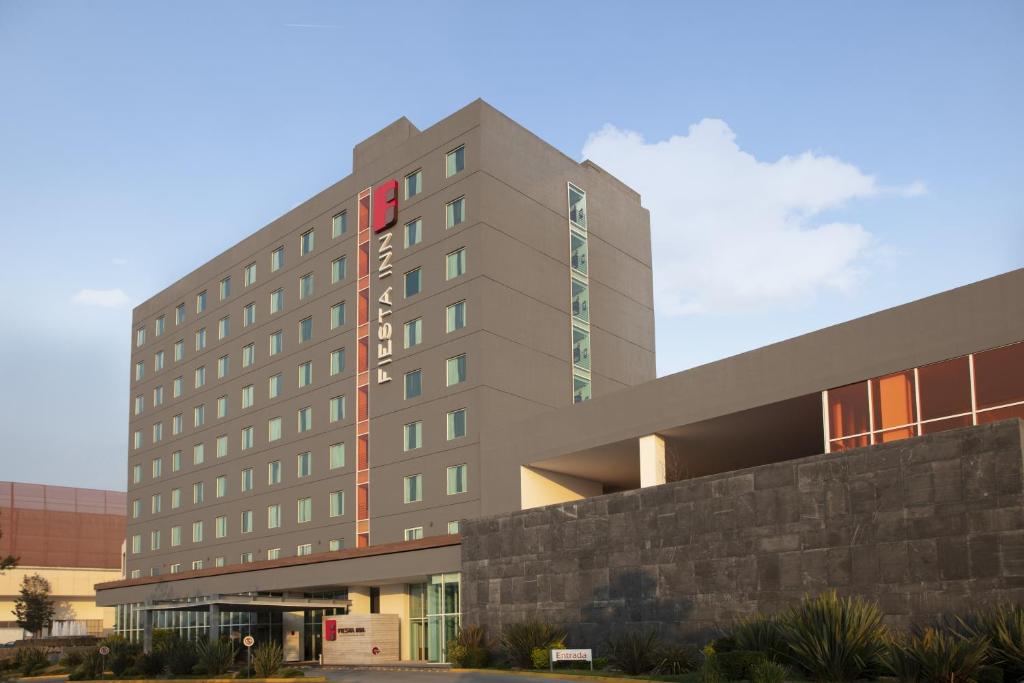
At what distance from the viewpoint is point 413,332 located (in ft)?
187

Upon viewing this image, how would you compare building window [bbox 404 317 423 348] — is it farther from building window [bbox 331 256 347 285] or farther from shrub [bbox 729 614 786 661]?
shrub [bbox 729 614 786 661]

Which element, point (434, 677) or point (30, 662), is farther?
point (30, 662)

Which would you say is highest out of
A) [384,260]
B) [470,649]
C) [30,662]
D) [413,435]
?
[384,260]

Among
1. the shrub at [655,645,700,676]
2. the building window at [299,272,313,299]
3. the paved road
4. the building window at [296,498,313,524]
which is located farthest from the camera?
the building window at [299,272,313,299]

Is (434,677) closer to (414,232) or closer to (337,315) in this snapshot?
(414,232)

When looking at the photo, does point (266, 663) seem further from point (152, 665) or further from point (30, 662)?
point (30, 662)

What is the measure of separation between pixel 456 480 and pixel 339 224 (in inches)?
762

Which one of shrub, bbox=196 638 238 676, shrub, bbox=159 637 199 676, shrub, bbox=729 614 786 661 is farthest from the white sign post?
shrub, bbox=159 637 199 676

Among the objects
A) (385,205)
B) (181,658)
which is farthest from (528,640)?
(385,205)

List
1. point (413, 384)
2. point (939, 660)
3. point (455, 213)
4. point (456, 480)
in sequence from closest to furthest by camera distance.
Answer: point (939, 660), point (456, 480), point (455, 213), point (413, 384)

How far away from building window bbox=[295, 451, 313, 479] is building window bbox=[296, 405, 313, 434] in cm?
150

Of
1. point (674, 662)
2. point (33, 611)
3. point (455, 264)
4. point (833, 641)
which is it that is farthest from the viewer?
point (33, 611)

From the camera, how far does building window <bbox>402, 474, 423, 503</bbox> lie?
5472 centimetres

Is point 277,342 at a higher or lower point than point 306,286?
lower
